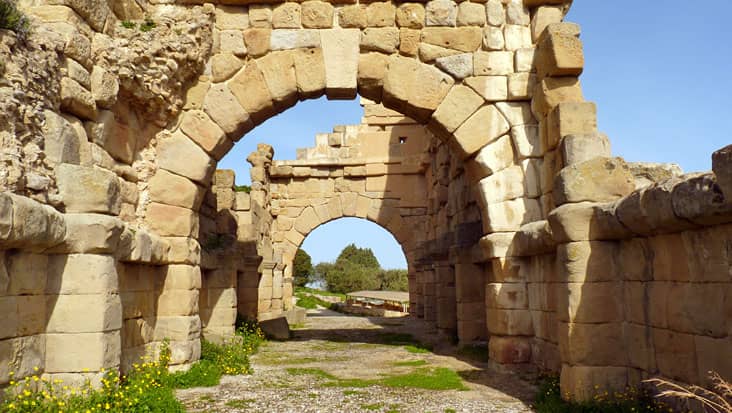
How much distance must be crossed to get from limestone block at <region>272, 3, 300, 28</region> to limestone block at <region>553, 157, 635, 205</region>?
3.73 meters

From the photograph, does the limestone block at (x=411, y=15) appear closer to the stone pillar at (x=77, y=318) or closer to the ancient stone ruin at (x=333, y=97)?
the ancient stone ruin at (x=333, y=97)

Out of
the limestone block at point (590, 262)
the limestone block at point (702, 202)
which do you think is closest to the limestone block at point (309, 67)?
the limestone block at point (590, 262)

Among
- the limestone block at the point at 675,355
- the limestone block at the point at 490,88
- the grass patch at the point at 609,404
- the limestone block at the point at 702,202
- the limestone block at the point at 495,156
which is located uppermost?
the limestone block at the point at 490,88

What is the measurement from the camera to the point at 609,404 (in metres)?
4.23

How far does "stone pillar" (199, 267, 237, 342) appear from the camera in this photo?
8219 mm

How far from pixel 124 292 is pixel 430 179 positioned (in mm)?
9606

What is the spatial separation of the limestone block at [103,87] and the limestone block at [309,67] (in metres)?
2.02

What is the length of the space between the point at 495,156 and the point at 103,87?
420 centimetres

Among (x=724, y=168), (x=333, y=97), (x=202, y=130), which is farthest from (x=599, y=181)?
(x=202, y=130)

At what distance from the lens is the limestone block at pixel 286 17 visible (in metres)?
6.66

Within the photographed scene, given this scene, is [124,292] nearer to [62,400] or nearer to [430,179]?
[62,400]

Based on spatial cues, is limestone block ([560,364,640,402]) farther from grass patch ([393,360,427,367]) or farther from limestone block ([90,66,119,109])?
limestone block ([90,66,119,109])

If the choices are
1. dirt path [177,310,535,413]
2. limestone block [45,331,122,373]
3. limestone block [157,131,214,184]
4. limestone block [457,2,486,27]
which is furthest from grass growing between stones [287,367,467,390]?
limestone block [457,2,486,27]

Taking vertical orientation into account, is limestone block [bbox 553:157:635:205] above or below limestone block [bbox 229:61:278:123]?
below
